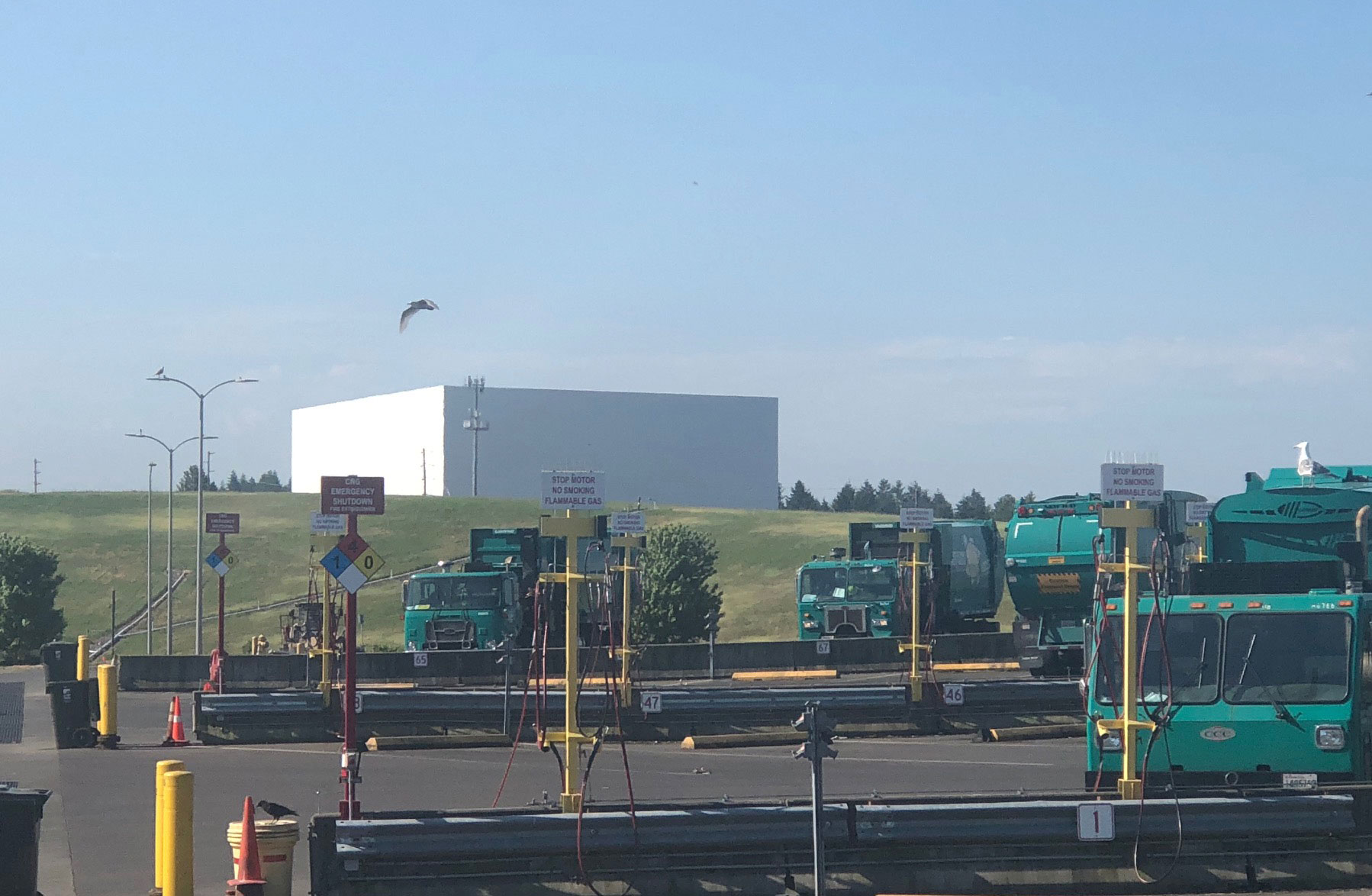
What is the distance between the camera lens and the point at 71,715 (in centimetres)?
2388

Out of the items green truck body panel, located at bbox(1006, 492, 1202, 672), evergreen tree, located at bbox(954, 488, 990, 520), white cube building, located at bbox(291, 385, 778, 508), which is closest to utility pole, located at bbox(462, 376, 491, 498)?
white cube building, located at bbox(291, 385, 778, 508)

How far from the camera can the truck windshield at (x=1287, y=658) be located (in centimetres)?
1290

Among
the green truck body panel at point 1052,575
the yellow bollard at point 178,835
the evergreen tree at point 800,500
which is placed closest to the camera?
the yellow bollard at point 178,835

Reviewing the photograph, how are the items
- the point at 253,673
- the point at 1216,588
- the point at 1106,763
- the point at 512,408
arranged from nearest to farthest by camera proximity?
the point at 1106,763 < the point at 1216,588 < the point at 253,673 < the point at 512,408

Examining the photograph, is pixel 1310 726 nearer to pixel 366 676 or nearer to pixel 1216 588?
pixel 1216 588

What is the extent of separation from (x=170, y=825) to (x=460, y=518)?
331 ft

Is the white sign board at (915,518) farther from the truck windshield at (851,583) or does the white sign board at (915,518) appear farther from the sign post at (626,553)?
the truck windshield at (851,583)

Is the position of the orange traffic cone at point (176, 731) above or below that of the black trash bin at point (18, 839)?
below

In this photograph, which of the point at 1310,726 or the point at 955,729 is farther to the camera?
the point at 955,729

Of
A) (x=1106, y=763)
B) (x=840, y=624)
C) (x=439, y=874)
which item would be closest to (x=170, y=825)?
(x=439, y=874)

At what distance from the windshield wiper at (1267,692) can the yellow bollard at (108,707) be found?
1715 cm

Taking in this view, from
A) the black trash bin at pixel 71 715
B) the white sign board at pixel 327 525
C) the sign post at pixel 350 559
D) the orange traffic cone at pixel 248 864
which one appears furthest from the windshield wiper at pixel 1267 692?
the black trash bin at pixel 71 715

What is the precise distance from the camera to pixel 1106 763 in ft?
→ 44.7

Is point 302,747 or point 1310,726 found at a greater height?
point 1310,726
